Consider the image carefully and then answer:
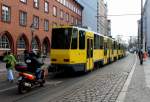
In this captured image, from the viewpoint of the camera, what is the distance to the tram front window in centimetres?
2003

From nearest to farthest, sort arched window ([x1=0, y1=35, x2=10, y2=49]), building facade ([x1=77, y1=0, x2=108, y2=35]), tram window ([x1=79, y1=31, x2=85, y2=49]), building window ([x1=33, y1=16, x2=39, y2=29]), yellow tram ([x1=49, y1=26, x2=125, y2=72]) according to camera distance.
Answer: yellow tram ([x1=49, y1=26, x2=125, y2=72]) → tram window ([x1=79, y1=31, x2=85, y2=49]) → arched window ([x1=0, y1=35, x2=10, y2=49]) → building window ([x1=33, y1=16, x2=39, y2=29]) → building facade ([x1=77, y1=0, x2=108, y2=35])

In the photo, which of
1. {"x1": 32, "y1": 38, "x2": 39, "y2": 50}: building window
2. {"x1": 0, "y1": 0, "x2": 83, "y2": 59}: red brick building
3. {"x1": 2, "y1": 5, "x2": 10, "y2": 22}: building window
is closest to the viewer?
{"x1": 2, "y1": 5, "x2": 10, "y2": 22}: building window

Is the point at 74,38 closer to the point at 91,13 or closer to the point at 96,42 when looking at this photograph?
the point at 96,42

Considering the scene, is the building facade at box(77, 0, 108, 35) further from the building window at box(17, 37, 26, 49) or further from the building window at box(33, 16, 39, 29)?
the building window at box(17, 37, 26, 49)

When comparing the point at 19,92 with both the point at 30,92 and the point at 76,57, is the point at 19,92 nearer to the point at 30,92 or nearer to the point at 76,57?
the point at 30,92

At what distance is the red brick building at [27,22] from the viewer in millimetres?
43172

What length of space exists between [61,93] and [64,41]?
7.49m

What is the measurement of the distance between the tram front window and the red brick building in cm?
1975

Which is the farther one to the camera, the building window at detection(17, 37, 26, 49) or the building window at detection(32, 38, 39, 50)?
the building window at detection(32, 38, 39, 50)

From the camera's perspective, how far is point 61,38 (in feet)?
66.5

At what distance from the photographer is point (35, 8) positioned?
173 feet

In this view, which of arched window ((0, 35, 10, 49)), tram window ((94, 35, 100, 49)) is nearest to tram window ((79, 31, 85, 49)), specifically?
tram window ((94, 35, 100, 49))

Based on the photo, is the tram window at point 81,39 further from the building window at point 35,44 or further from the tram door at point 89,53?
the building window at point 35,44

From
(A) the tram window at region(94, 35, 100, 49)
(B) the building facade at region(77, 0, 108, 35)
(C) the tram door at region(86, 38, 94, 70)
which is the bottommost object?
(C) the tram door at region(86, 38, 94, 70)
